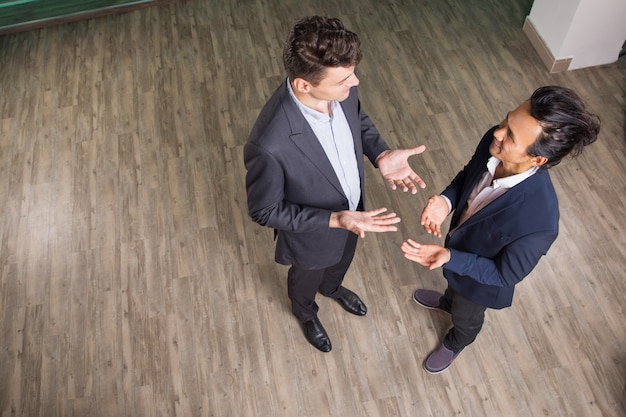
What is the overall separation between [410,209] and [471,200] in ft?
4.01

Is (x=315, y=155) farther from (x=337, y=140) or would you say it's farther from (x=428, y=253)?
(x=428, y=253)

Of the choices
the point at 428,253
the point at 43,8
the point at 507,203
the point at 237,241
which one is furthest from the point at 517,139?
the point at 43,8

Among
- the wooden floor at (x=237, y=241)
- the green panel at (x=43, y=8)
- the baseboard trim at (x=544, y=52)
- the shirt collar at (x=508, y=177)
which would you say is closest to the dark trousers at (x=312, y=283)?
the wooden floor at (x=237, y=241)

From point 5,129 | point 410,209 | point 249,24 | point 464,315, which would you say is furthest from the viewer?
point 249,24

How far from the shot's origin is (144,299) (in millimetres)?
3033

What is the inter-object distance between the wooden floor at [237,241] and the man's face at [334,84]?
1489mm

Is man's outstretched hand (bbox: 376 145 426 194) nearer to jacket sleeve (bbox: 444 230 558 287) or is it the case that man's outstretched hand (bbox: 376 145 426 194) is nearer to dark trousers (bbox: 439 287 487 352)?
jacket sleeve (bbox: 444 230 558 287)

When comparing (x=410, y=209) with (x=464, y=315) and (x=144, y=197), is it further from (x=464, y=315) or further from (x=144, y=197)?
(x=144, y=197)

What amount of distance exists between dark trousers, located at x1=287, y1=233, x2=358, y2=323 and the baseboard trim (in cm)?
240

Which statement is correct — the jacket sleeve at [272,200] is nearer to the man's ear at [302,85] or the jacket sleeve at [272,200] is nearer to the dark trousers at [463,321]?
the man's ear at [302,85]

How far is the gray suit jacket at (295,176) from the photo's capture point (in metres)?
1.80

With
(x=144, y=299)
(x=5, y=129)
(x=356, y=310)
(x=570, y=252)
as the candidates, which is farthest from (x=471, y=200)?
(x=5, y=129)

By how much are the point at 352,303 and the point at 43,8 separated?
372cm

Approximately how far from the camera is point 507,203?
5.90ft
